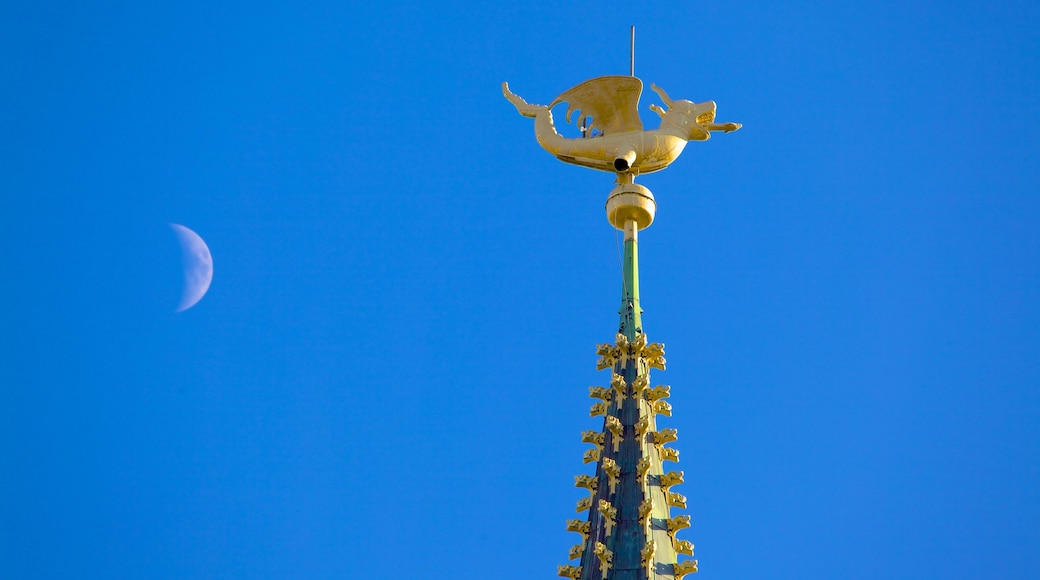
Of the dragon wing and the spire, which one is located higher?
the dragon wing

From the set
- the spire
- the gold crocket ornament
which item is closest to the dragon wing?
the gold crocket ornament

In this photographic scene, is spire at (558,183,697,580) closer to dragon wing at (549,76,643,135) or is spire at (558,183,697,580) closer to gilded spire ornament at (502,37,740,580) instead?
gilded spire ornament at (502,37,740,580)

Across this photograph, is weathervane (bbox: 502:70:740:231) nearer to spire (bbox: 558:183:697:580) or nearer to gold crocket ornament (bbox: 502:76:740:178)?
gold crocket ornament (bbox: 502:76:740:178)

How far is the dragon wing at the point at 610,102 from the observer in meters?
34.0

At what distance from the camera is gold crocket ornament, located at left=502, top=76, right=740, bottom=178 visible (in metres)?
33.4

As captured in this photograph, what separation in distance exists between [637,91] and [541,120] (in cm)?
208

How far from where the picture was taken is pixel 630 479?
28.3m

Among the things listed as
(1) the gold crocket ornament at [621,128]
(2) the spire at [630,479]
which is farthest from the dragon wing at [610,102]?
(2) the spire at [630,479]

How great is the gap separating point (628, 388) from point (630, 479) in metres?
2.13

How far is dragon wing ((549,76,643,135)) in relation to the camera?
3403 centimetres

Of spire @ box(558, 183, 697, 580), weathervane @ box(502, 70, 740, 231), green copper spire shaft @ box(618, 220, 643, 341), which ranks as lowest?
spire @ box(558, 183, 697, 580)

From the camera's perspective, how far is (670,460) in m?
29.1

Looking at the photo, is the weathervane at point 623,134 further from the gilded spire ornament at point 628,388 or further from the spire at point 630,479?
the spire at point 630,479

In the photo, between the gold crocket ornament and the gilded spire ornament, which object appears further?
the gold crocket ornament
